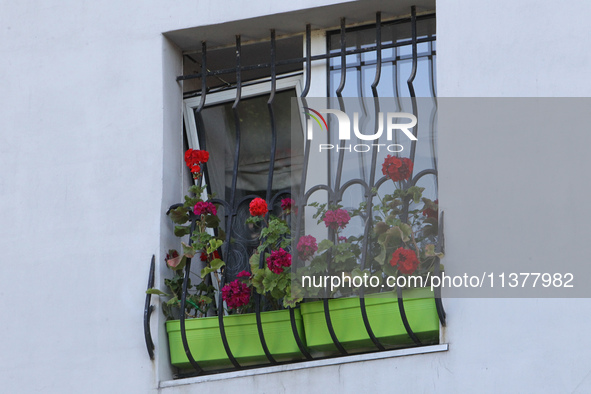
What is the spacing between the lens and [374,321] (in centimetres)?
387

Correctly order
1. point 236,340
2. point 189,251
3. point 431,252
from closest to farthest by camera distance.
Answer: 1. point 431,252
2. point 236,340
3. point 189,251

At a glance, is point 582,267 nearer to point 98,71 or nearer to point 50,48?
point 98,71

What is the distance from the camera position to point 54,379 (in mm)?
4250

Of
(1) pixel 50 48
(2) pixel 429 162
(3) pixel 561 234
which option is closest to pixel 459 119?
(2) pixel 429 162

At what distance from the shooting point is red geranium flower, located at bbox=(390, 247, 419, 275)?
3773 millimetres

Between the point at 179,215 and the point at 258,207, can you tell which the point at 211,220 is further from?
the point at 258,207

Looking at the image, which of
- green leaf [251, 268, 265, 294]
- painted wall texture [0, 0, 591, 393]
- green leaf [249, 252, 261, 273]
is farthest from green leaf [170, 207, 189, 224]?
green leaf [251, 268, 265, 294]

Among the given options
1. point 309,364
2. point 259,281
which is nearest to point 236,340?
point 259,281

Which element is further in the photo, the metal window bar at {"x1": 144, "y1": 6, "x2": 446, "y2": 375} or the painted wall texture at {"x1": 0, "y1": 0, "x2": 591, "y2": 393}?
the metal window bar at {"x1": 144, "y1": 6, "x2": 446, "y2": 375}

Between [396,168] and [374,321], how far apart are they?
632mm

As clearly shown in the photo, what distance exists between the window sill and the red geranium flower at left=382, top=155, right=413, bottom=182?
0.71m

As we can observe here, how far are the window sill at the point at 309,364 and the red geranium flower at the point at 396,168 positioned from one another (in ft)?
2.34

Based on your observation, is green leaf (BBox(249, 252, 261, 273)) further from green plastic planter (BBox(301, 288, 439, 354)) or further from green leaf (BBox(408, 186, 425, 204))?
green leaf (BBox(408, 186, 425, 204))

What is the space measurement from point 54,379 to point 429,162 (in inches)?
74.8
